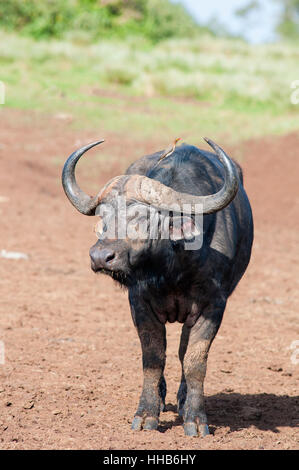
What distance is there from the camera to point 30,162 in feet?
50.2

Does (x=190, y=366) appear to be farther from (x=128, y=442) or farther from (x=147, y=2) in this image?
(x=147, y=2)

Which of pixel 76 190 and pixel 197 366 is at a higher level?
pixel 76 190

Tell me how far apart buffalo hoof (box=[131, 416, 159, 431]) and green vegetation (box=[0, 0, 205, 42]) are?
29.2 meters

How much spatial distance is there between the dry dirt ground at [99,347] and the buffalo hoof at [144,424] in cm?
7

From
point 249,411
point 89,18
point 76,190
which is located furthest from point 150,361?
point 89,18

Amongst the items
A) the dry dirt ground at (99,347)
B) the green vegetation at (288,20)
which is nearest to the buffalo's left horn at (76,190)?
the dry dirt ground at (99,347)

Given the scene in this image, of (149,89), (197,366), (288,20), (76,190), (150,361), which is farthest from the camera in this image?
(288,20)

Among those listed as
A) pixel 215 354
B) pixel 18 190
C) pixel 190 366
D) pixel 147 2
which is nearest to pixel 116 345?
pixel 215 354

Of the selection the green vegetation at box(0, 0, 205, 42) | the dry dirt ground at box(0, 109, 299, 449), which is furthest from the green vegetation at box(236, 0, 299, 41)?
the dry dirt ground at box(0, 109, 299, 449)

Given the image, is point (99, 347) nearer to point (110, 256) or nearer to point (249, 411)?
point (249, 411)

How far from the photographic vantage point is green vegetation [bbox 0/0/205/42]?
111 ft

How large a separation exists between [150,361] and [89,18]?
32.2 meters

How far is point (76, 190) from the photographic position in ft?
16.7

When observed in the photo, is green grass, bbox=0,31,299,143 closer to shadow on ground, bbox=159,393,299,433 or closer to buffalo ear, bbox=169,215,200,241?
shadow on ground, bbox=159,393,299,433
